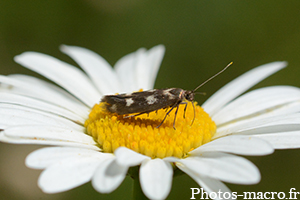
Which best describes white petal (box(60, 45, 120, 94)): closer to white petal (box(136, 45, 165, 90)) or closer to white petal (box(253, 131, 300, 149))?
white petal (box(136, 45, 165, 90))

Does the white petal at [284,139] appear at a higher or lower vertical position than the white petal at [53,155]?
higher

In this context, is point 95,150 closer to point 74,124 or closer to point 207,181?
point 74,124

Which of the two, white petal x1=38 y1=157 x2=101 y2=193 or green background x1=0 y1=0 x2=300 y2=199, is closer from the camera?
white petal x1=38 y1=157 x2=101 y2=193

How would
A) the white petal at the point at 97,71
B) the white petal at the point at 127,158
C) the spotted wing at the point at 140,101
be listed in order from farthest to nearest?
the white petal at the point at 97,71 < the spotted wing at the point at 140,101 < the white petal at the point at 127,158

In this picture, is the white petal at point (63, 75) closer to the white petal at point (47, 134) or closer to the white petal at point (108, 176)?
the white petal at point (47, 134)

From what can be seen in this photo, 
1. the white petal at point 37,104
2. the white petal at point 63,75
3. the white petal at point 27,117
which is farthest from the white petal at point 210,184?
the white petal at point 63,75

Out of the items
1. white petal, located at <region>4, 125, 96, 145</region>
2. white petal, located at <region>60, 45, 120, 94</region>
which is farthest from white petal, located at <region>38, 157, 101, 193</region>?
white petal, located at <region>60, 45, 120, 94</region>
